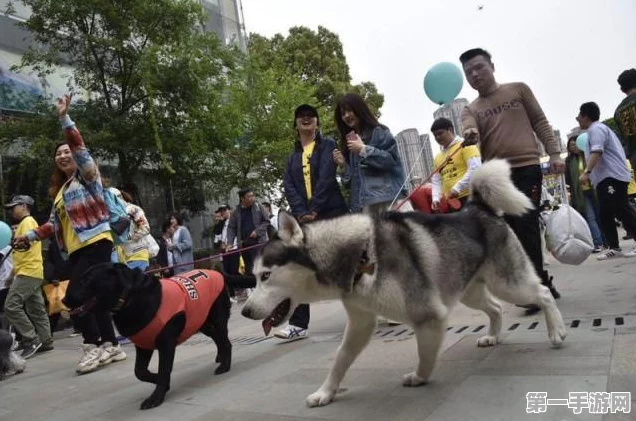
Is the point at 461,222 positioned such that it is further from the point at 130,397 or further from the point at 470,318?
the point at 130,397

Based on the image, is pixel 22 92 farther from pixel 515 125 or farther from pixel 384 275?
pixel 384 275

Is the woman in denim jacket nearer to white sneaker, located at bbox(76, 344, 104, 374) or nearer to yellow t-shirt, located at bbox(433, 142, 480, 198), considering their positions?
yellow t-shirt, located at bbox(433, 142, 480, 198)

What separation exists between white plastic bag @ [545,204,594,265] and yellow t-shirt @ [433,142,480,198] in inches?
34.2

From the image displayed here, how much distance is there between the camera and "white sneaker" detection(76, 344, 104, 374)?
4.85m

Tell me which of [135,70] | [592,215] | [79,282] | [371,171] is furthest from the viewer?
[135,70]

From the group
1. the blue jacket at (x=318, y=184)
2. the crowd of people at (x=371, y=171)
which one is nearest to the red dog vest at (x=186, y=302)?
the crowd of people at (x=371, y=171)

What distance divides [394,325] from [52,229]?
11.8ft

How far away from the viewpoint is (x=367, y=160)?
4.25 m

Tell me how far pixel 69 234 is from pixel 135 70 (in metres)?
8.91

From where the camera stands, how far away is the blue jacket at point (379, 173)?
170 inches

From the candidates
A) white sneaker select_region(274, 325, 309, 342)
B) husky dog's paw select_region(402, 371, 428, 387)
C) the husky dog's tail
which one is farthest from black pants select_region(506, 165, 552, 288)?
white sneaker select_region(274, 325, 309, 342)

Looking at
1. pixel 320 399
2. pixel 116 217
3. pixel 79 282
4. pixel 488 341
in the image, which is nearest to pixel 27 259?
pixel 116 217

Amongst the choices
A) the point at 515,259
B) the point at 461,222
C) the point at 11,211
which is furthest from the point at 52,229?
the point at 515,259

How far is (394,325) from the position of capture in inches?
186
